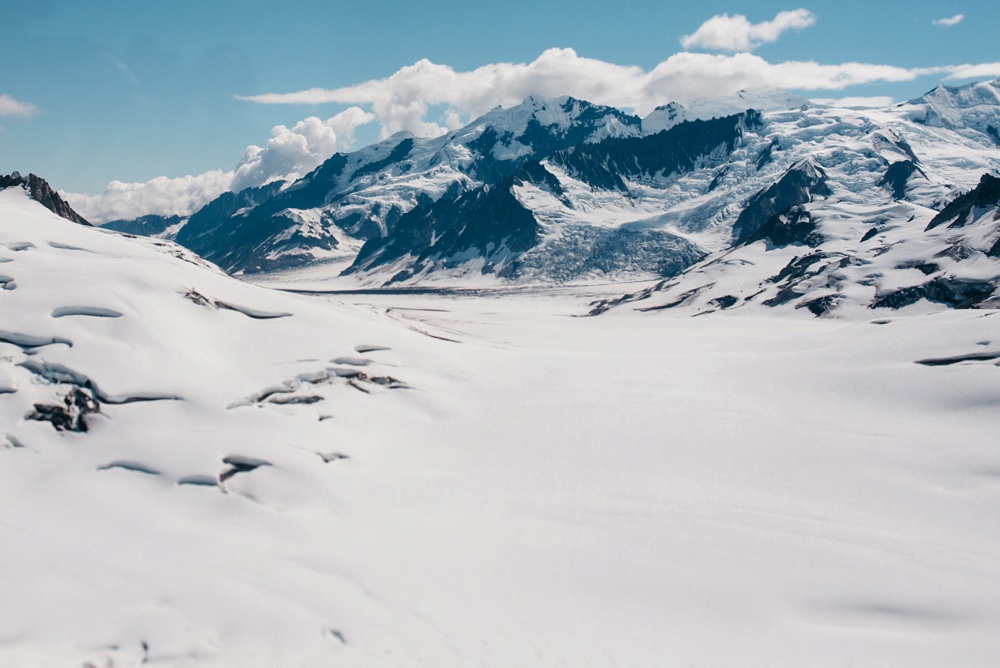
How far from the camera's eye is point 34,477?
104 feet

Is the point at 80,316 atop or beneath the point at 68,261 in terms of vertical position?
beneath

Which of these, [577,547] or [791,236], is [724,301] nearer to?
[791,236]

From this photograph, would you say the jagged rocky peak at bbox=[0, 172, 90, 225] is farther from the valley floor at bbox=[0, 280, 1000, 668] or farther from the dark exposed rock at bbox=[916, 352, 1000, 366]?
the dark exposed rock at bbox=[916, 352, 1000, 366]

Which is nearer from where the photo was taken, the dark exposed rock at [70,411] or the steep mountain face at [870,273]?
the dark exposed rock at [70,411]

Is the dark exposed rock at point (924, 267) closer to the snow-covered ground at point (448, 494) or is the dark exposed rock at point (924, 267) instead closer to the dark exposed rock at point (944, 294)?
the dark exposed rock at point (944, 294)

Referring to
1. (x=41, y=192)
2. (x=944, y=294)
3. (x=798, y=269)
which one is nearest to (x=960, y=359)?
(x=944, y=294)

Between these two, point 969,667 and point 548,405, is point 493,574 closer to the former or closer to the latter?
point 969,667

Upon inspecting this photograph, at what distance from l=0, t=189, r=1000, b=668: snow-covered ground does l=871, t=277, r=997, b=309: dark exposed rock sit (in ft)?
216

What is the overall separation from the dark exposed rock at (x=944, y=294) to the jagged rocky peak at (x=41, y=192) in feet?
407

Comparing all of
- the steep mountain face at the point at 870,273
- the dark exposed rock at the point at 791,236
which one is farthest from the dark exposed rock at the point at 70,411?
the dark exposed rock at the point at 791,236

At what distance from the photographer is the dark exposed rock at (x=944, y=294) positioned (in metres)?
107

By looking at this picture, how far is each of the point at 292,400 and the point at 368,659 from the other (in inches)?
849

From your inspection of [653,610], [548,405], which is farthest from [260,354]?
[653,610]

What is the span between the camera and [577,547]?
29.2 metres
